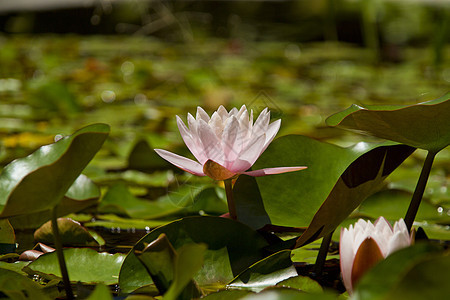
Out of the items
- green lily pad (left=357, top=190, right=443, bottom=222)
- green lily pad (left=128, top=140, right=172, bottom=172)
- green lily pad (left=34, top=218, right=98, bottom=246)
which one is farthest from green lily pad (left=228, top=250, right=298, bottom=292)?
green lily pad (left=128, top=140, right=172, bottom=172)

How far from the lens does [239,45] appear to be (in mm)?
4215

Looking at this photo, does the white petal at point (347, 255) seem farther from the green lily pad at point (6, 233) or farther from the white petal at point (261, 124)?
the green lily pad at point (6, 233)

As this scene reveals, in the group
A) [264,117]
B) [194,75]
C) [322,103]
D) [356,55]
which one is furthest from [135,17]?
[264,117]

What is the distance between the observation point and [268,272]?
0.66 m

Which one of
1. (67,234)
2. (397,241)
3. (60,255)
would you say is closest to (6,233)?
(67,234)

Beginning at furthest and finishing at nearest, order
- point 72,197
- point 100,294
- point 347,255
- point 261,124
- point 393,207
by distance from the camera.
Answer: point 393,207, point 72,197, point 261,124, point 347,255, point 100,294

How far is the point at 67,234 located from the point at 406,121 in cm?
53

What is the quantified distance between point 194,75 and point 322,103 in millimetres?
714

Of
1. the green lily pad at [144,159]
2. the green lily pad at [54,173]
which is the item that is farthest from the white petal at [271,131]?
the green lily pad at [144,159]

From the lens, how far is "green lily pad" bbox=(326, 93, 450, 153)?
62 cm

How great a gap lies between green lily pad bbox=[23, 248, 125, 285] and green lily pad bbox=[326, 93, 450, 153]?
35 centimetres

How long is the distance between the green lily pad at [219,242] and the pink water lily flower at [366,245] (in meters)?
0.15

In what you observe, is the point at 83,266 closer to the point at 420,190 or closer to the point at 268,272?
the point at 268,272

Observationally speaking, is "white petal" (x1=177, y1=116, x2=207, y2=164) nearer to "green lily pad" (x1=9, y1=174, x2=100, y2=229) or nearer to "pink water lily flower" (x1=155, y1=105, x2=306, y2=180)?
"pink water lily flower" (x1=155, y1=105, x2=306, y2=180)
